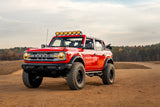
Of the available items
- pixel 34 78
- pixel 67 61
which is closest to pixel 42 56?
pixel 67 61

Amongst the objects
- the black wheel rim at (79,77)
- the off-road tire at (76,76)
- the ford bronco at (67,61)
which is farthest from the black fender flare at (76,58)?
the black wheel rim at (79,77)

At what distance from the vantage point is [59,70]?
7547 mm

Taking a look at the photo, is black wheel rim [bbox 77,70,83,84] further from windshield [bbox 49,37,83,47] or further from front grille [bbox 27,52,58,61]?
windshield [bbox 49,37,83,47]

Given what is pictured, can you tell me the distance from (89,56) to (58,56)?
1.80 metres

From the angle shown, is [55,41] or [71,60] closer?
[71,60]

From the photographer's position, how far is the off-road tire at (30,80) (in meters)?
8.55

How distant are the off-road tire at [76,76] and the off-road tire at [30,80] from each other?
1570 millimetres

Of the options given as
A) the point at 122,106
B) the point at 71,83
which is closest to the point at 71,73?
the point at 71,83

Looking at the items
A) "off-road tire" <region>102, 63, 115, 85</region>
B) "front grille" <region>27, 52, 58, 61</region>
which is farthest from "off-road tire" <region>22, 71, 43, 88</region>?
"off-road tire" <region>102, 63, 115, 85</region>

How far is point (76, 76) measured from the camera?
25.7 feet

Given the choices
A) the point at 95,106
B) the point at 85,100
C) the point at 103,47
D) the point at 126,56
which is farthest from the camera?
the point at 126,56

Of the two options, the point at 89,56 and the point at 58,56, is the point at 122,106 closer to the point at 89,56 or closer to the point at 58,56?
the point at 58,56

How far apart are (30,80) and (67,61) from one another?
1.98m

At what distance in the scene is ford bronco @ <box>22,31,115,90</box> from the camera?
25.0 ft
